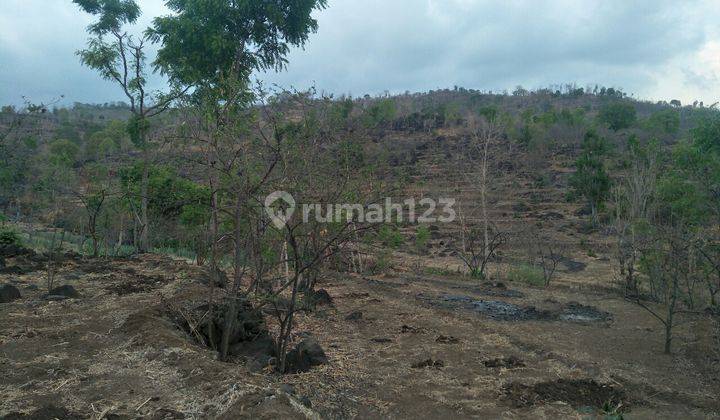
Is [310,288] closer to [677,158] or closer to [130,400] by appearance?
[130,400]

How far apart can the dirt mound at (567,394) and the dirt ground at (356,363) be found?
0.07ft

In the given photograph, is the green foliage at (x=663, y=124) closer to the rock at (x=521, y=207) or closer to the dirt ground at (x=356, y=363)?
the rock at (x=521, y=207)

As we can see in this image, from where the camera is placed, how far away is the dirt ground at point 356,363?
4105 millimetres

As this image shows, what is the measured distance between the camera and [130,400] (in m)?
4.02

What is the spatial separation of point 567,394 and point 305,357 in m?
2.85

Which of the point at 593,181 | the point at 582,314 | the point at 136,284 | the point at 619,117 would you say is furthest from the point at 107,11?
the point at 619,117

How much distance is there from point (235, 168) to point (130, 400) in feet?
Answer: 7.97

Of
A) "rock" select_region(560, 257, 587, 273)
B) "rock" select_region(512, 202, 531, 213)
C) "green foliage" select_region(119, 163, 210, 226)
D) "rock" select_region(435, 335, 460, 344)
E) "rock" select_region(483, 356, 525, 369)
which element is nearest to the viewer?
"rock" select_region(483, 356, 525, 369)

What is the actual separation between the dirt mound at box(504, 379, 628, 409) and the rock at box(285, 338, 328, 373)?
208 centimetres

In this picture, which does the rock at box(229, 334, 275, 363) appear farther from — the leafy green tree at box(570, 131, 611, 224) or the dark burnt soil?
the leafy green tree at box(570, 131, 611, 224)

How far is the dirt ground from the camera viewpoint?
4.11 metres

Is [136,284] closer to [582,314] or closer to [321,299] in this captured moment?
[321,299]

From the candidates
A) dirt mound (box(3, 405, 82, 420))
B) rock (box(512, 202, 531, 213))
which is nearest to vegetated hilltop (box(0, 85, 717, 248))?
rock (box(512, 202, 531, 213))

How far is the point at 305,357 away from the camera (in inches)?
232
